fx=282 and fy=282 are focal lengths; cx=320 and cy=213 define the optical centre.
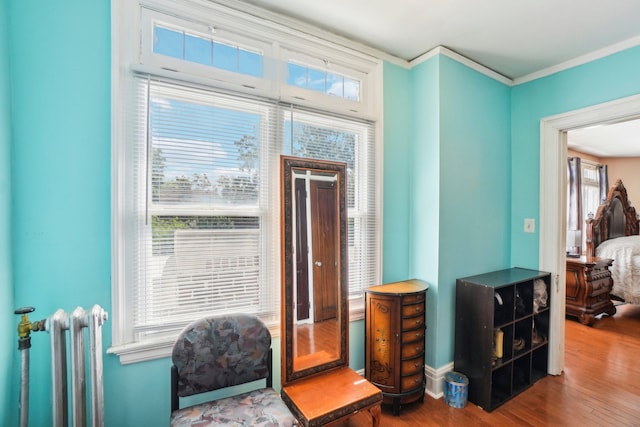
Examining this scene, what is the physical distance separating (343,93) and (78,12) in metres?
1.67

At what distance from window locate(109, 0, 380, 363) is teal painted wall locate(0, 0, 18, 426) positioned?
0.39 metres

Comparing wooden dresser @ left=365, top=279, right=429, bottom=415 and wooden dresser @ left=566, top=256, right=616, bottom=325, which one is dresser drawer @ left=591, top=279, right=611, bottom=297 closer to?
wooden dresser @ left=566, top=256, right=616, bottom=325

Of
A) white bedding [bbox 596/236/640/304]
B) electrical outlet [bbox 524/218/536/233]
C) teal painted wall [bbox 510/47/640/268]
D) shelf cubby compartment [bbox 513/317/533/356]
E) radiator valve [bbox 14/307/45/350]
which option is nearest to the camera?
radiator valve [bbox 14/307/45/350]

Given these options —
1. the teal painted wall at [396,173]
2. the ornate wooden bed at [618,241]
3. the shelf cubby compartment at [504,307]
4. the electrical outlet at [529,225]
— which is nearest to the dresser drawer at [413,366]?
the teal painted wall at [396,173]

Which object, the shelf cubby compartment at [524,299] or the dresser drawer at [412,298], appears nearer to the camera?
the dresser drawer at [412,298]

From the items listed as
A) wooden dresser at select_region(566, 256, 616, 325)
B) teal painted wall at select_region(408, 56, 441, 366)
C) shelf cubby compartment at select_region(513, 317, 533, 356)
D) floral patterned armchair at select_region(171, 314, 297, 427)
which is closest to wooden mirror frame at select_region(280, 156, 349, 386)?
floral patterned armchair at select_region(171, 314, 297, 427)

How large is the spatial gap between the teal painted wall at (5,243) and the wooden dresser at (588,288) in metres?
5.34

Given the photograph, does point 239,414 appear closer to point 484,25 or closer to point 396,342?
point 396,342

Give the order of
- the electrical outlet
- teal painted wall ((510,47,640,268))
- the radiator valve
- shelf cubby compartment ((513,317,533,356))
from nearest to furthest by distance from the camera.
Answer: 1. the radiator valve
2. teal painted wall ((510,47,640,268))
3. shelf cubby compartment ((513,317,533,356))
4. the electrical outlet

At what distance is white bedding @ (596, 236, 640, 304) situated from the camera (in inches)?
156

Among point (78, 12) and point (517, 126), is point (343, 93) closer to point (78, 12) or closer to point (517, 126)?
point (78, 12)

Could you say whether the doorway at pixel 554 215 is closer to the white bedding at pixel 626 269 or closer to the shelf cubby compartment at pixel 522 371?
the shelf cubby compartment at pixel 522 371

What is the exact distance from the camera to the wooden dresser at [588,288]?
368cm

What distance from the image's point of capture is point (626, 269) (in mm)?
4027
